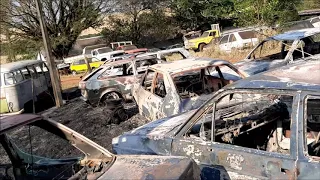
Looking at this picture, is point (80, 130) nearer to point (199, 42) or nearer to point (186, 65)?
point (186, 65)

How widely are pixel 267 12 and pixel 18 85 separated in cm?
1207

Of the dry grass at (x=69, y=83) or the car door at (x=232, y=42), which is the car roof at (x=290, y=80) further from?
the car door at (x=232, y=42)

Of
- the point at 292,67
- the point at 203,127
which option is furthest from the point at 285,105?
the point at 203,127

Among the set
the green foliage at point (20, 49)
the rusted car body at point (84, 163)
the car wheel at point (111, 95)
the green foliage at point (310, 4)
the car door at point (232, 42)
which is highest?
the green foliage at point (310, 4)

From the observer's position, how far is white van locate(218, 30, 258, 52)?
19.5 meters

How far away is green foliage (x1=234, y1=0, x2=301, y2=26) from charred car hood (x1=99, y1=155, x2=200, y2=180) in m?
16.1

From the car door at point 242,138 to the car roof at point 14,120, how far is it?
1401 millimetres

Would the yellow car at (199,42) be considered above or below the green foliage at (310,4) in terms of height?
below

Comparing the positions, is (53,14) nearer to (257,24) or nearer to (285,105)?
(257,24)

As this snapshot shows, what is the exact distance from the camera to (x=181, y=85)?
7824 mm

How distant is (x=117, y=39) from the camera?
1328 inches

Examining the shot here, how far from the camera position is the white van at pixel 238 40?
1953cm

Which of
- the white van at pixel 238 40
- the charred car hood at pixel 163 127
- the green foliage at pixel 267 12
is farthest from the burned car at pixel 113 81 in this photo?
the white van at pixel 238 40

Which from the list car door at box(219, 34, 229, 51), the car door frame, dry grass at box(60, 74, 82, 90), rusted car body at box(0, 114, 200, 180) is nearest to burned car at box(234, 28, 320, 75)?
the car door frame
